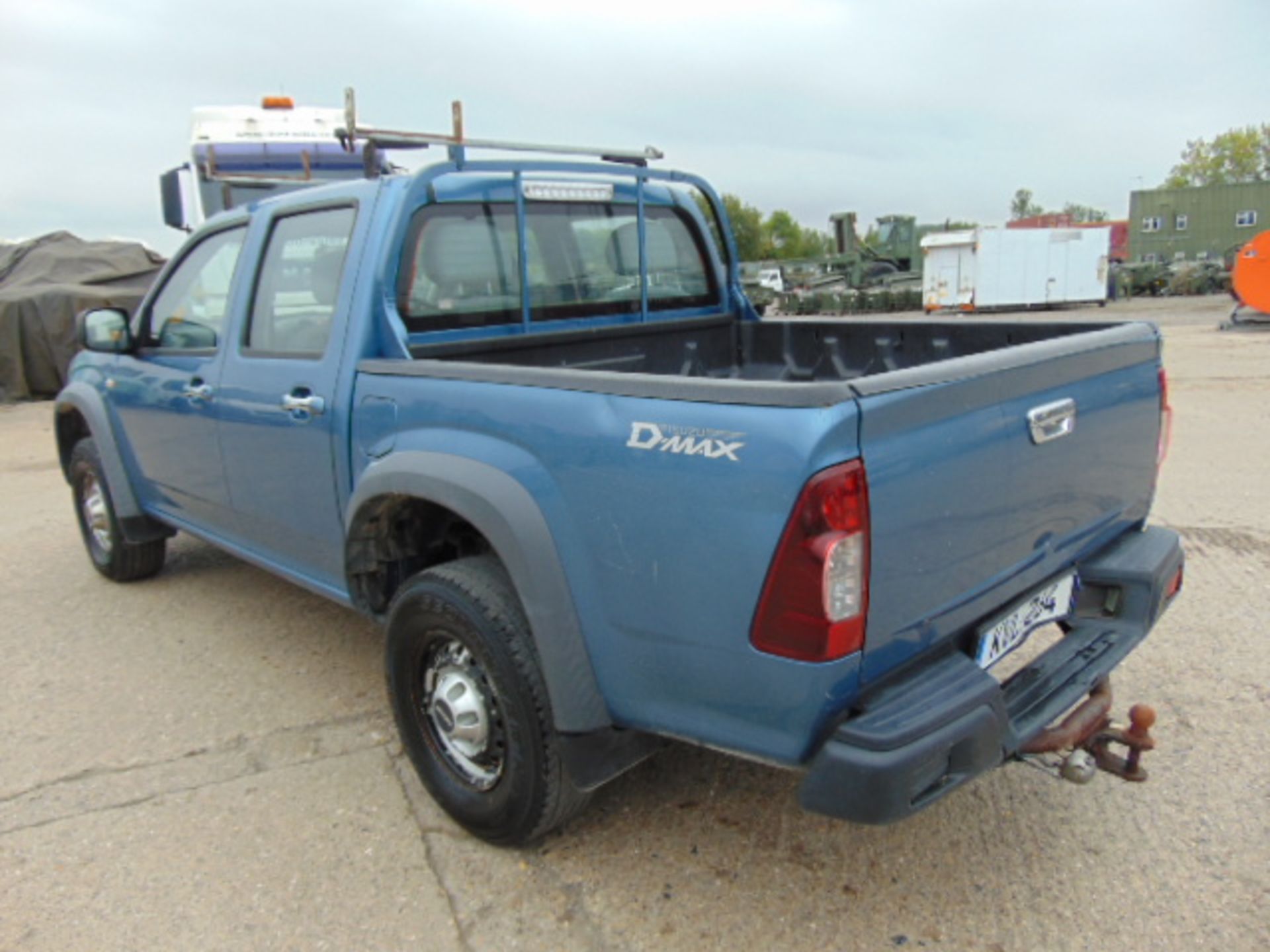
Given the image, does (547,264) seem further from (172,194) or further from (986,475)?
(172,194)

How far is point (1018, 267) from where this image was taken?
25.6 metres

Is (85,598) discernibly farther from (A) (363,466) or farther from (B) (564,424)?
(B) (564,424)

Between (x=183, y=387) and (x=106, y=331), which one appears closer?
(x=183, y=387)

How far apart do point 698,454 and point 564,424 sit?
0.42 m

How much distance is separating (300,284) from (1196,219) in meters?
50.5

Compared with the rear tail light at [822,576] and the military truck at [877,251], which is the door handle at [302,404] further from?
the military truck at [877,251]

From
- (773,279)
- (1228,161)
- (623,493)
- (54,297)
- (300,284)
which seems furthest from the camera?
(1228,161)

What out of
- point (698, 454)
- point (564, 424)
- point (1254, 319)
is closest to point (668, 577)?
point (698, 454)

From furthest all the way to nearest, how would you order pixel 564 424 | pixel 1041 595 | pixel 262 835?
pixel 262 835
pixel 1041 595
pixel 564 424

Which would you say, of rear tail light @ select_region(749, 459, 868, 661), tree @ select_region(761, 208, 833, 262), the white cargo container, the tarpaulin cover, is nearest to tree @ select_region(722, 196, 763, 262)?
tree @ select_region(761, 208, 833, 262)

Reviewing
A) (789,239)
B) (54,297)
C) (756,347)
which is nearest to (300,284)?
(756,347)

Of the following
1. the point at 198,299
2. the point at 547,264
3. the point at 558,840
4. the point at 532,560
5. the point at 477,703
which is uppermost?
the point at 547,264

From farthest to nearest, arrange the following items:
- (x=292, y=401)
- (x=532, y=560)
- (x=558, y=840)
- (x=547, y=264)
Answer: (x=547, y=264), (x=292, y=401), (x=558, y=840), (x=532, y=560)

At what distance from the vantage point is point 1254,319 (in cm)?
1841
